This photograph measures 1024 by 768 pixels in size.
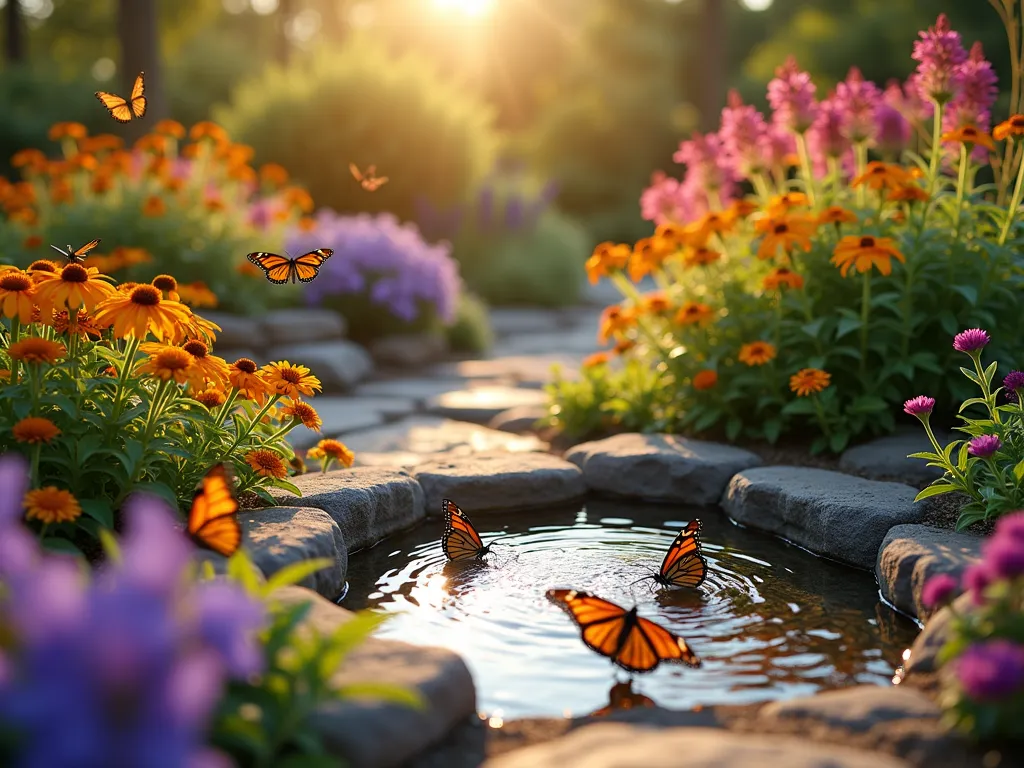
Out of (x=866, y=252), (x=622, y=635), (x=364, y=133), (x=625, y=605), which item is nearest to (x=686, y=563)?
(x=625, y=605)

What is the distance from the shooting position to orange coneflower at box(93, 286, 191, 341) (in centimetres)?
272

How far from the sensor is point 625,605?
9.27 ft

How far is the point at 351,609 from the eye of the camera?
2896 millimetres

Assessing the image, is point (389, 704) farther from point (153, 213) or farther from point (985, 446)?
point (153, 213)

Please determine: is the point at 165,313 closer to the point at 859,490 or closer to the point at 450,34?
the point at 859,490

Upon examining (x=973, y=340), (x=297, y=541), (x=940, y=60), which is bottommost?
(x=297, y=541)

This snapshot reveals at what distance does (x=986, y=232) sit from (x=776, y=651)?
2.90 meters

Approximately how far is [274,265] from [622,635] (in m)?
2.02

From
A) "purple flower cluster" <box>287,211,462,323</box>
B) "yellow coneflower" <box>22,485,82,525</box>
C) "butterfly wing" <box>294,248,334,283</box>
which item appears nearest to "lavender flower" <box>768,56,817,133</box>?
"butterfly wing" <box>294,248,334,283</box>

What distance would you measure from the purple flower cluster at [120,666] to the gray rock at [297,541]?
1369mm

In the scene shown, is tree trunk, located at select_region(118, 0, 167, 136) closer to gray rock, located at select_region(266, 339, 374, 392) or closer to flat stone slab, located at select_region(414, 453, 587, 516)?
gray rock, located at select_region(266, 339, 374, 392)

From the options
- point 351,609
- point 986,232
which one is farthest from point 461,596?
point 986,232

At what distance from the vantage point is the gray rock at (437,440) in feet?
15.6

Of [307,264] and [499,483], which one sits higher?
[307,264]
